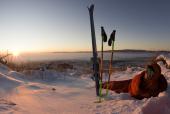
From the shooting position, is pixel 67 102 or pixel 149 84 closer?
pixel 67 102

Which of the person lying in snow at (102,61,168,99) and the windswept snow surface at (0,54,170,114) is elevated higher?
the person lying in snow at (102,61,168,99)

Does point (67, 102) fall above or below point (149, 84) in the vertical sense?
below

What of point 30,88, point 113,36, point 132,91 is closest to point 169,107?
point 132,91

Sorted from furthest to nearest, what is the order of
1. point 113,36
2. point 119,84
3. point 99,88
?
1. point 119,84
2. point 99,88
3. point 113,36

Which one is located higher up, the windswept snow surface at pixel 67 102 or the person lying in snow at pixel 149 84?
the person lying in snow at pixel 149 84

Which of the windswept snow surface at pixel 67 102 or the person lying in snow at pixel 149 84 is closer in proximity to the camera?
the windswept snow surface at pixel 67 102

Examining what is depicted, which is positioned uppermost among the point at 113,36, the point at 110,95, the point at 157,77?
the point at 113,36

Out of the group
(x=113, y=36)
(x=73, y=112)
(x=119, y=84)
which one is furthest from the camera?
(x=119, y=84)

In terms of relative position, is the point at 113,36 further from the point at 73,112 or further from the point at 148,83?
the point at 73,112

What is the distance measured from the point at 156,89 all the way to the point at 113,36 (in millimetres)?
1300

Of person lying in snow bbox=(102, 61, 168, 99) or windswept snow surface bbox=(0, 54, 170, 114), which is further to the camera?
person lying in snow bbox=(102, 61, 168, 99)

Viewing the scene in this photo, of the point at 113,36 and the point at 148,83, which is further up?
the point at 113,36

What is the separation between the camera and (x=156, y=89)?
17.4ft

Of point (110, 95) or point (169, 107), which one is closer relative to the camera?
point (169, 107)
